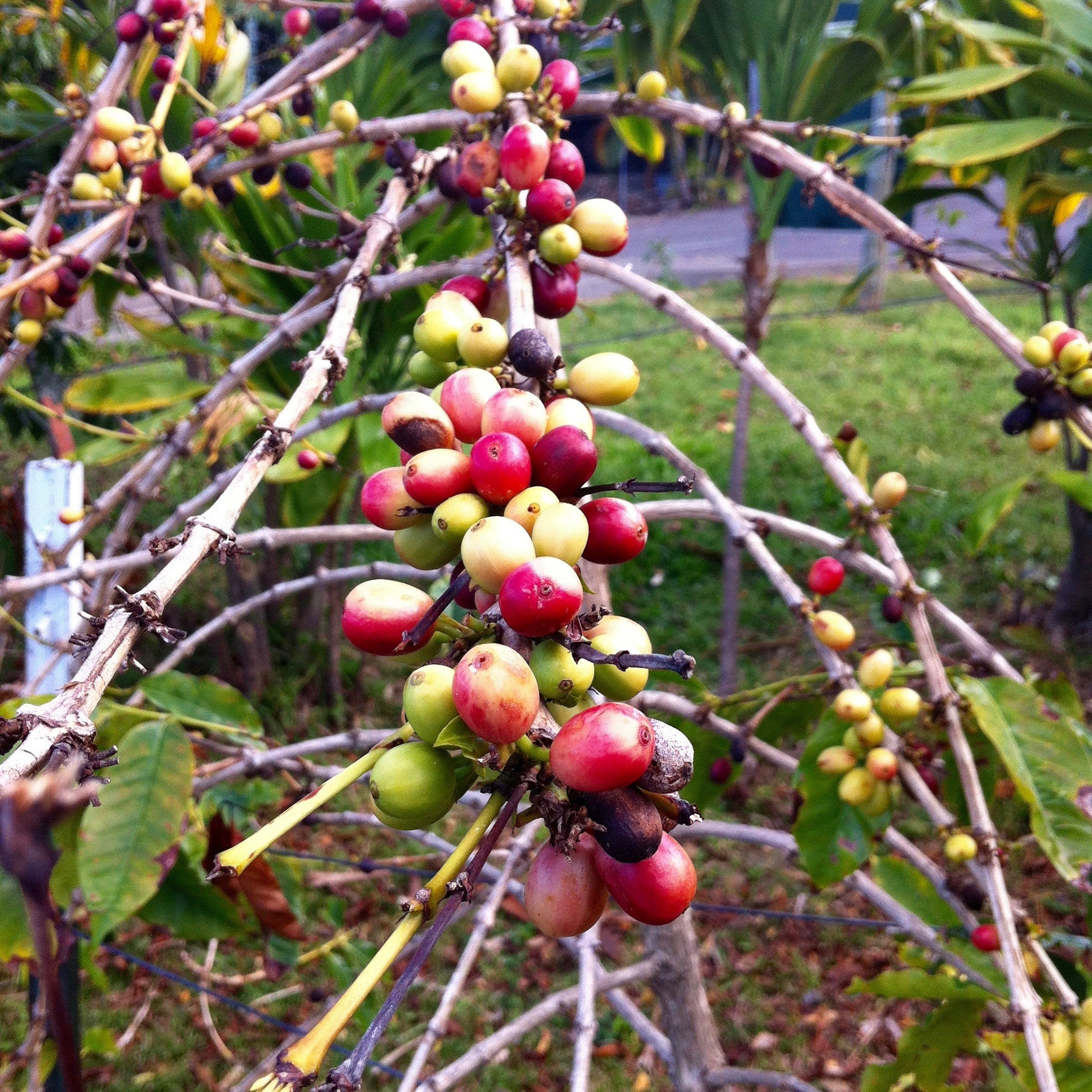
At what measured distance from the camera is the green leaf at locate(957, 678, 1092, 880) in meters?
1.22

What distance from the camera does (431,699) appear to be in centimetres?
61

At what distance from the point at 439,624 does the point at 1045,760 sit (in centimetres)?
101

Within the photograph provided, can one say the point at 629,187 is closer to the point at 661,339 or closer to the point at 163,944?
the point at 661,339

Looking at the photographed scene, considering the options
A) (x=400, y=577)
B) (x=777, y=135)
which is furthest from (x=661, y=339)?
(x=400, y=577)

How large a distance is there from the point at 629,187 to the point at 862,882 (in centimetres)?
2163

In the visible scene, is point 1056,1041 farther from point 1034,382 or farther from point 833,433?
point 833,433

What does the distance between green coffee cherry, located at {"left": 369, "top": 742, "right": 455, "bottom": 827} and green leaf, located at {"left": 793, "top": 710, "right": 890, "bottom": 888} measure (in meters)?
0.97

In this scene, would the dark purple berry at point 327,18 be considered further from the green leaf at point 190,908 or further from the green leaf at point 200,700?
the green leaf at point 190,908

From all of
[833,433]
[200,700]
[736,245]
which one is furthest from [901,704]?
[736,245]

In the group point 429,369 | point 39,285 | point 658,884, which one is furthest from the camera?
point 39,285

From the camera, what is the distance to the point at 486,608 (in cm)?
71

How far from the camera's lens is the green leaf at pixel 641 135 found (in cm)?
279

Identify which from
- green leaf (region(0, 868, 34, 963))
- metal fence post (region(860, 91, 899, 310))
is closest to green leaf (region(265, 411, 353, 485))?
green leaf (region(0, 868, 34, 963))

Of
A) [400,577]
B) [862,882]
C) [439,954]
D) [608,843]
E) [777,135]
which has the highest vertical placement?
[777,135]
